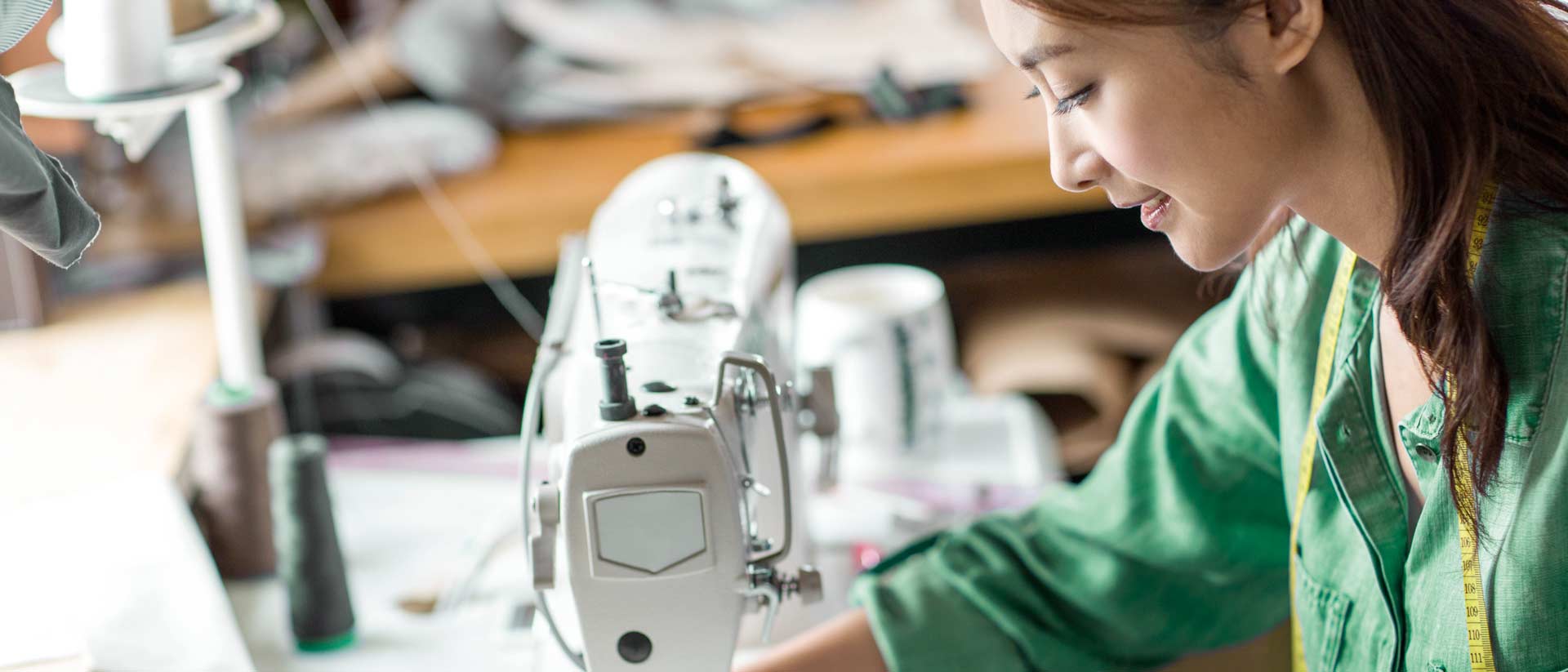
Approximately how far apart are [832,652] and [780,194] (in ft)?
3.27

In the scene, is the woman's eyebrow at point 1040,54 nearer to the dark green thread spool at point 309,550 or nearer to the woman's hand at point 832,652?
the woman's hand at point 832,652

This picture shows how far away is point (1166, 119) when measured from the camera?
771 mm

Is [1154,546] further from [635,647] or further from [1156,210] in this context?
[635,647]

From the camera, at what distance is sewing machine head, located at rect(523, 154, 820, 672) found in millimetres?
783

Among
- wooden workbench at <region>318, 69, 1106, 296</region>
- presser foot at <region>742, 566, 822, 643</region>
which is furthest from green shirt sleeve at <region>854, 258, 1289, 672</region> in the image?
wooden workbench at <region>318, 69, 1106, 296</region>

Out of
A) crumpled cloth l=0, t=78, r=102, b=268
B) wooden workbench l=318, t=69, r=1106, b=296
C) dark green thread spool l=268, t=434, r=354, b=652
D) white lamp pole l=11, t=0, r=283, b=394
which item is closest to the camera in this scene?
crumpled cloth l=0, t=78, r=102, b=268

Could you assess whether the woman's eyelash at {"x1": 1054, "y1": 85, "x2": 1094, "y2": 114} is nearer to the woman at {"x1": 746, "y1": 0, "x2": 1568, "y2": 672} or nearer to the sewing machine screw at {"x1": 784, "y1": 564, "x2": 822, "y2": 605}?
the woman at {"x1": 746, "y1": 0, "x2": 1568, "y2": 672}

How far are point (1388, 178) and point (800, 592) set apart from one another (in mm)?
400

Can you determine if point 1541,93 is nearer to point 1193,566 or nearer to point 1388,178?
point 1388,178

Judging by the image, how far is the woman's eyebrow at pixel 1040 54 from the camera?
760 mm

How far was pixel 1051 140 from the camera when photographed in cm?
83

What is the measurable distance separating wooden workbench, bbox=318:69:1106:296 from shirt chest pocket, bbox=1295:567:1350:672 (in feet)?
3.27

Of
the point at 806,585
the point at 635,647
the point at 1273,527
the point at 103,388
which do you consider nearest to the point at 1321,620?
the point at 1273,527

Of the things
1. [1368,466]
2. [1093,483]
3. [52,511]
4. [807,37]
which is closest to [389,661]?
[52,511]
